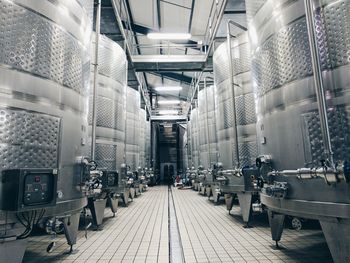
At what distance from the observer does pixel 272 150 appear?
227 centimetres

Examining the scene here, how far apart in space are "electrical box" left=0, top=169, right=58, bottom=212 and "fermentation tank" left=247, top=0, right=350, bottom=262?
1.86 metres

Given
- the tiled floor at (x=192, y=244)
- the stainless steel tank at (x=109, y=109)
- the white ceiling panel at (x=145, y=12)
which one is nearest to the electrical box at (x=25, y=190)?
the tiled floor at (x=192, y=244)

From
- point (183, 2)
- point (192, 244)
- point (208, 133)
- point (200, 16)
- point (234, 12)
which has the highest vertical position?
point (183, 2)

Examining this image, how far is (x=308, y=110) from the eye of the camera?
6.07 ft

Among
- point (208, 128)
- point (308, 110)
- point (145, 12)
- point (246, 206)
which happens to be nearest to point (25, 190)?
point (308, 110)

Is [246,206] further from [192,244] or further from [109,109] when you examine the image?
[109,109]

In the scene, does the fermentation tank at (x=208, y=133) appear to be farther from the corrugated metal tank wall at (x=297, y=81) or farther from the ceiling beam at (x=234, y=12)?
the corrugated metal tank wall at (x=297, y=81)

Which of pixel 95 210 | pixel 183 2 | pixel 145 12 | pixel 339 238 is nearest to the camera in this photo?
pixel 339 238

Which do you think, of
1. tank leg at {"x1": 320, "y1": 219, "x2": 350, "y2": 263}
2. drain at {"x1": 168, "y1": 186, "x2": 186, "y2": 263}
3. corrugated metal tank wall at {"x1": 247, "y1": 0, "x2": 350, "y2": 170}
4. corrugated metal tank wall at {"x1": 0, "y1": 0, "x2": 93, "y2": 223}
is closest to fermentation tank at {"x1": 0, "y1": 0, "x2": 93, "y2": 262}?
corrugated metal tank wall at {"x1": 0, "y1": 0, "x2": 93, "y2": 223}

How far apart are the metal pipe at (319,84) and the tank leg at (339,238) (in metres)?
0.42

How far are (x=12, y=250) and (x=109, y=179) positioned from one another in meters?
2.29

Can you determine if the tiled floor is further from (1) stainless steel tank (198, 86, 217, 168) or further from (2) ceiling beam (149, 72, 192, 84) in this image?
(2) ceiling beam (149, 72, 192, 84)

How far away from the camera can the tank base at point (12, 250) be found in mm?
1604

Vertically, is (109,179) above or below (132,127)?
below
